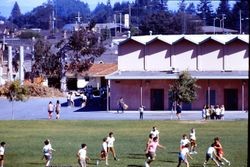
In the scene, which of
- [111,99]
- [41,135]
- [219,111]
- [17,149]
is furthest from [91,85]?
[17,149]

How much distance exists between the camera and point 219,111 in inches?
1747

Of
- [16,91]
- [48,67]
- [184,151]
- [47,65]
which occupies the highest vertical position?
[47,65]

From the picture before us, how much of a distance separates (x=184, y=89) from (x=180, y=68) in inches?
305

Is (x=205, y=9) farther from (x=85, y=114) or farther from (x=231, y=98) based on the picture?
(x=85, y=114)

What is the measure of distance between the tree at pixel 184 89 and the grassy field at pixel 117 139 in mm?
5248

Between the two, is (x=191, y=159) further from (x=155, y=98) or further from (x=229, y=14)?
(x=229, y=14)

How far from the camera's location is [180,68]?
53531 millimetres

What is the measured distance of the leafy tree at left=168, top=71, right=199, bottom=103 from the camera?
1811 inches

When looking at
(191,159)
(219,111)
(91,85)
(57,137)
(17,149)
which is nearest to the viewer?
(191,159)

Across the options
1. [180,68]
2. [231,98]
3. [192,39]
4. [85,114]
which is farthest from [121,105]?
[231,98]

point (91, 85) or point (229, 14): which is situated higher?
point (229, 14)

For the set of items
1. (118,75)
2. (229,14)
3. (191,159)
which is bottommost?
(191,159)

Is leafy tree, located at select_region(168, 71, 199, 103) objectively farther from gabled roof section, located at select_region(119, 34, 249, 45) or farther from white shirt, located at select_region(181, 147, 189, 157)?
white shirt, located at select_region(181, 147, 189, 157)

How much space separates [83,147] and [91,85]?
2338 inches
